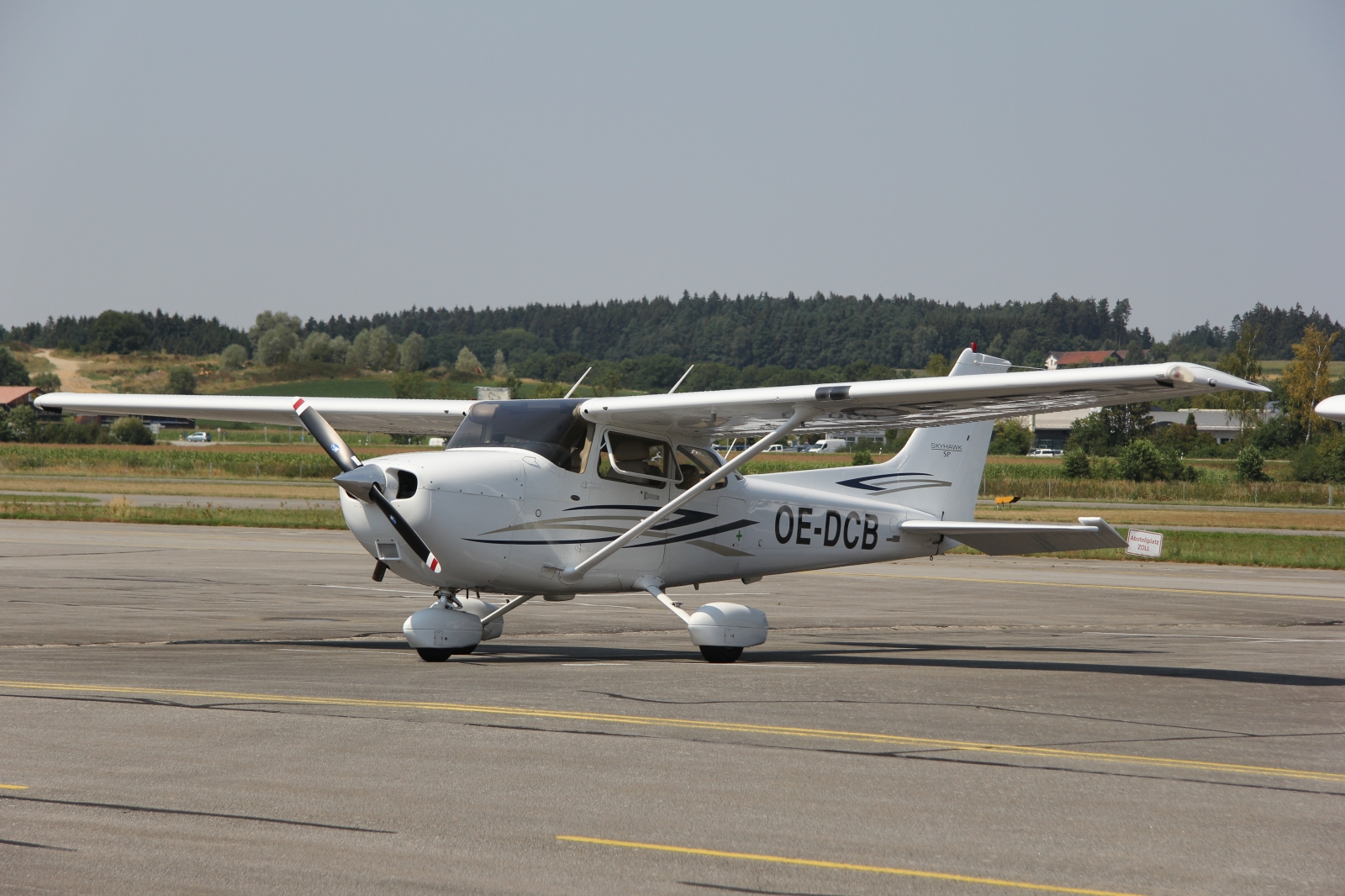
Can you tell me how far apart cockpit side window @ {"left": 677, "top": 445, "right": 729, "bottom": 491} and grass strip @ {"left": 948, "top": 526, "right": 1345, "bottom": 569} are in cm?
1606

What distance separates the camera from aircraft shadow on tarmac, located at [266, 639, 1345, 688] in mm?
11523

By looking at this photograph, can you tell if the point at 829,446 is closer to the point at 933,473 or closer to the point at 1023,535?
the point at 933,473

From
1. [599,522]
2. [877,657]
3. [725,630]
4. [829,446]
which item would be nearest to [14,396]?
[829,446]

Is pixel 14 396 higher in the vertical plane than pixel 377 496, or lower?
lower

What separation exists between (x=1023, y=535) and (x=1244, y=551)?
1951 centimetres

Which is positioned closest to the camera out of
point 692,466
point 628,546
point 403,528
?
point 403,528

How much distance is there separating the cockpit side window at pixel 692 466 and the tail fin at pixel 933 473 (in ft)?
4.51

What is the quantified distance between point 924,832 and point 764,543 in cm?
801

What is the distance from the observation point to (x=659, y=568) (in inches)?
492

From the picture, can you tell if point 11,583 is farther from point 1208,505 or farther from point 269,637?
point 1208,505

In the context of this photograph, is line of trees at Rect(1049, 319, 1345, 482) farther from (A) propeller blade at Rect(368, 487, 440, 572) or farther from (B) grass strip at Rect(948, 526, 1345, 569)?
(A) propeller blade at Rect(368, 487, 440, 572)

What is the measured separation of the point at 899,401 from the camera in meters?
11.4

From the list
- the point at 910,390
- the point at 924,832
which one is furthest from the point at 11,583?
the point at 924,832

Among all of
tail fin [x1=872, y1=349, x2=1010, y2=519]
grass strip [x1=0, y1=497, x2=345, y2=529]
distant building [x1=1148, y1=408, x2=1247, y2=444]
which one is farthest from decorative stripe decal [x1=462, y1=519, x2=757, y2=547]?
distant building [x1=1148, y1=408, x2=1247, y2=444]
